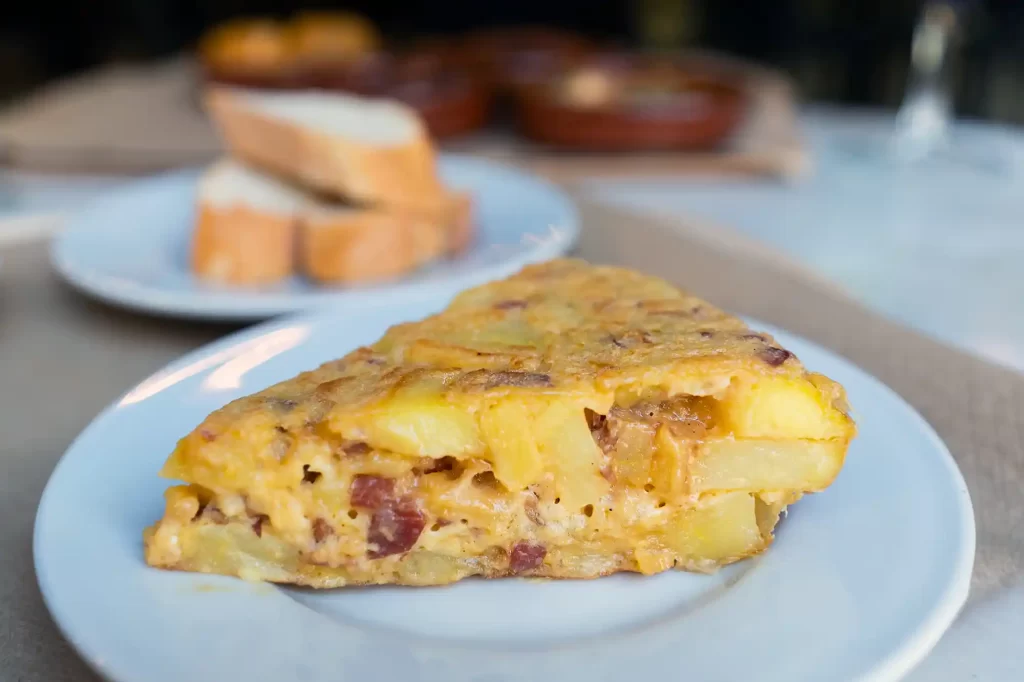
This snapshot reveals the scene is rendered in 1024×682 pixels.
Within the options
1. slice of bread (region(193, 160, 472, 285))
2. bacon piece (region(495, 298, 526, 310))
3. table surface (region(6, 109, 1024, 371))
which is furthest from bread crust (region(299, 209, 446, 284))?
bacon piece (region(495, 298, 526, 310))

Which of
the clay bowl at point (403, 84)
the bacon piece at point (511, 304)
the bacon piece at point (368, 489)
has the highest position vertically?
the bacon piece at point (511, 304)

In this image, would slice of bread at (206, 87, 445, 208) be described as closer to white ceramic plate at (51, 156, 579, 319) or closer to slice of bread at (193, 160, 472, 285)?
slice of bread at (193, 160, 472, 285)

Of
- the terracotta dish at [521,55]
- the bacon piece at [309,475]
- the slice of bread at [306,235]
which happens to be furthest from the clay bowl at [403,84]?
the bacon piece at [309,475]

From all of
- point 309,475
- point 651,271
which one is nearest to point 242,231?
point 651,271

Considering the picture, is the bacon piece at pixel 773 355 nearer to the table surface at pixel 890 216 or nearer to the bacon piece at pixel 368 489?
the bacon piece at pixel 368 489

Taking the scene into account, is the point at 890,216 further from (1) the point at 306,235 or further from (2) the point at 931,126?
(1) the point at 306,235

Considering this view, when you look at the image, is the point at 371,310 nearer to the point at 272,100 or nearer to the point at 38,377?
the point at 38,377

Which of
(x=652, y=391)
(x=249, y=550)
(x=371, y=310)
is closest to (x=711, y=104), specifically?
(x=371, y=310)
